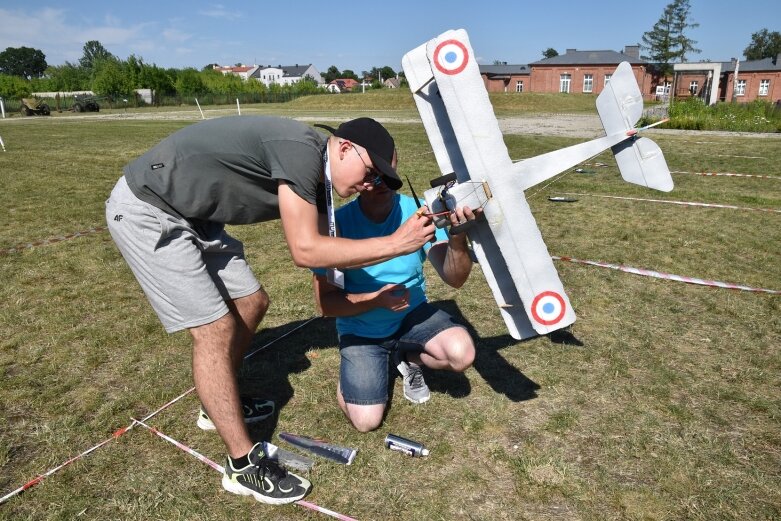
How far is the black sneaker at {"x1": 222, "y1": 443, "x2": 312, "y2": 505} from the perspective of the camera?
8.42 feet

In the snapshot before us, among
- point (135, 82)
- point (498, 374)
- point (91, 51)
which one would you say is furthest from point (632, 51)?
point (91, 51)

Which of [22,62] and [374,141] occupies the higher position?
[22,62]

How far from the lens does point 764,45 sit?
338 ft

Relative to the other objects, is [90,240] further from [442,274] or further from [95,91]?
[95,91]

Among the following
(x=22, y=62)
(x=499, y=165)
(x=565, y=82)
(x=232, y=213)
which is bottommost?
(x=232, y=213)

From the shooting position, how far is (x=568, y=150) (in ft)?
8.97

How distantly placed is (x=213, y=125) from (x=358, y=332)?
151cm

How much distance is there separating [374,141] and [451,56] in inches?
22.0

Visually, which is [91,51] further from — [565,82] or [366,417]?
[366,417]

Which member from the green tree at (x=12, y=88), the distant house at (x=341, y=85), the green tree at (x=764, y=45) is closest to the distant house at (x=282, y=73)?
the distant house at (x=341, y=85)

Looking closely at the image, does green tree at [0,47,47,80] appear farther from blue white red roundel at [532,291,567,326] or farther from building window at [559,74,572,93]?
blue white red roundel at [532,291,567,326]

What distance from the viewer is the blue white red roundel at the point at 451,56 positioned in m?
2.48

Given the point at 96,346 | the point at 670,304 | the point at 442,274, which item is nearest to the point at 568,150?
the point at 442,274

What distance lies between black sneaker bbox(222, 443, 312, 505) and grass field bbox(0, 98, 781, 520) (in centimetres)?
6
